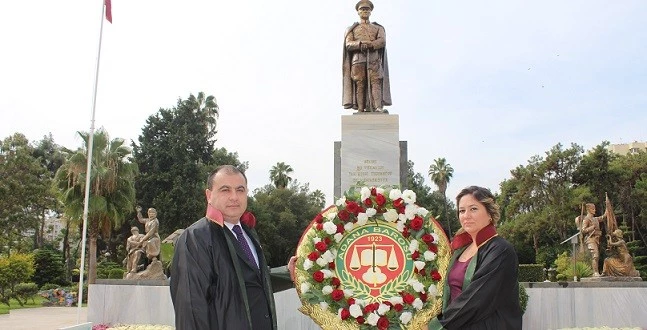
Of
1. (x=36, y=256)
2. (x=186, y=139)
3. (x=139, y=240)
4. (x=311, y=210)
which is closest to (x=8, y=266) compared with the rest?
(x=36, y=256)

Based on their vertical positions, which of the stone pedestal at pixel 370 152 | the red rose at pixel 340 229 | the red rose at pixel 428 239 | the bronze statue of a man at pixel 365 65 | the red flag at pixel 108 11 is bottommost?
the red rose at pixel 428 239

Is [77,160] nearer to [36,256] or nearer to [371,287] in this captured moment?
[36,256]

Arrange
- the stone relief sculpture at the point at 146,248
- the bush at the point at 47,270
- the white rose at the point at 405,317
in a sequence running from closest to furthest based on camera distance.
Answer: the white rose at the point at 405,317
the stone relief sculpture at the point at 146,248
the bush at the point at 47,270

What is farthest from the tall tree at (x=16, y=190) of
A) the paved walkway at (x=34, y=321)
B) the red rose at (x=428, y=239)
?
the red rose at (x=428, y=239)

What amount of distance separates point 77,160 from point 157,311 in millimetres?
15550

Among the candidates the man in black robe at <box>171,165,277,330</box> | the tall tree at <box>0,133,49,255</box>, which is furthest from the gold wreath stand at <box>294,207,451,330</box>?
the tall tree at <box>0,133,49,255</box>

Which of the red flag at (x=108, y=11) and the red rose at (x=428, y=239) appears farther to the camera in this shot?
the red flag at (x=108, y=11)

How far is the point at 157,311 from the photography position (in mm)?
10320

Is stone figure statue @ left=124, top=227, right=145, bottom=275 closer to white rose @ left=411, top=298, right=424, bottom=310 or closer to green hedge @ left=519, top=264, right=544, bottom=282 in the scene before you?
white rose @ left=411, top=298, right=424, bottom=310

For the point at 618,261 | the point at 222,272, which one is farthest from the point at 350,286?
the point at 618,261

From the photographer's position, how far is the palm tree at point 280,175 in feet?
175

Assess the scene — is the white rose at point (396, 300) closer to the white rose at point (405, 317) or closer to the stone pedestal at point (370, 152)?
the white rose at point (405, 317)

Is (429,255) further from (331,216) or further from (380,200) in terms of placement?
(331,216)

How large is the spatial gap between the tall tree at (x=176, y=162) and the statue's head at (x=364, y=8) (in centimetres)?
2625
